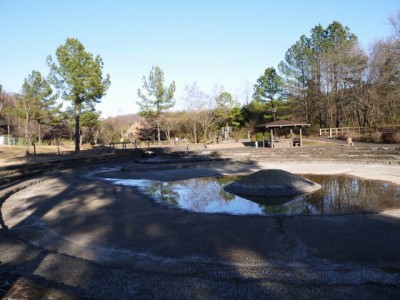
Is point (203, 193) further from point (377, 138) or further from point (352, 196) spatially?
point (377, 138)

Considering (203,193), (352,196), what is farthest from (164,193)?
(352,196)

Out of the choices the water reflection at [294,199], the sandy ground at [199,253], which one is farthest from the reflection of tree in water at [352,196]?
the sandy ground at [199,253]

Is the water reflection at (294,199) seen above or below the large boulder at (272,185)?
below

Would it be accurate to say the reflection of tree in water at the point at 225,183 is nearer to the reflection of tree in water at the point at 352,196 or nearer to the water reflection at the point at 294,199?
the water reflection at the point at 294,199

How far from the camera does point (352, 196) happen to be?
9969 mm

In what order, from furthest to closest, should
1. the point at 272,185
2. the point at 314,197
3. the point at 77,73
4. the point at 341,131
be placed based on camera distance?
1. the point at 341,131
2. the point at 77,73
3. the point at 272,185
4. the point at 314,197

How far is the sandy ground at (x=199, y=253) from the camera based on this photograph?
4090 millimetres

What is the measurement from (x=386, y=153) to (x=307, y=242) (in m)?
17.3

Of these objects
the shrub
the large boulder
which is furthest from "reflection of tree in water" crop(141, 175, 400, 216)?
the shrub

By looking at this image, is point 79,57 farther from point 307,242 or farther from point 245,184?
point 307,242

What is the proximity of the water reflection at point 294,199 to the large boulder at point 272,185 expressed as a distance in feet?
1.35

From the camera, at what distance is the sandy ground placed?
13.4 ft

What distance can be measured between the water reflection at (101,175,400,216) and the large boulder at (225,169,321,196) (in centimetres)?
41

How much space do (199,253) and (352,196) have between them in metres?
6.49
